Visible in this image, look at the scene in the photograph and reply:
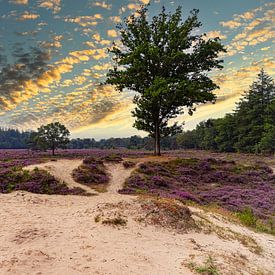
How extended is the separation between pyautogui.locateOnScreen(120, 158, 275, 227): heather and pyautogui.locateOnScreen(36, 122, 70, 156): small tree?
1982cm

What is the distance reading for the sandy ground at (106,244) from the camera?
352 inches

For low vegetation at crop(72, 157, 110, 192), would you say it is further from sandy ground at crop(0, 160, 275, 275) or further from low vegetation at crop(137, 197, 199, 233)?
low vegetation at crop(137, 197, 199, 233)

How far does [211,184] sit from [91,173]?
11541 millimetres

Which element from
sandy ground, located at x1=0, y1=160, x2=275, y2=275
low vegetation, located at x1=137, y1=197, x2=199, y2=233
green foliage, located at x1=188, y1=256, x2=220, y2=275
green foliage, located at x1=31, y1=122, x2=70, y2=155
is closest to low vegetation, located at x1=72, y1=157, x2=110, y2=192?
sandy ground, located at x1=0, y1=160, x2=275, y2=275

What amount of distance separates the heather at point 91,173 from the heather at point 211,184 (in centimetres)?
241

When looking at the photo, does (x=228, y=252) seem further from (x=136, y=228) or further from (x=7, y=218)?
(x=7, y=218)

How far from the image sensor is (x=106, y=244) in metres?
10.6

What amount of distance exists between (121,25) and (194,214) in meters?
28.5

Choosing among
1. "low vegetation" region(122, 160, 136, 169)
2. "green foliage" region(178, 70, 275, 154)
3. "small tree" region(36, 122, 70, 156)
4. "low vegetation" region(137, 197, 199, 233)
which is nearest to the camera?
"low vegetation" region(137, 197, 199, 233)

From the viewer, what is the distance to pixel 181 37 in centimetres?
3506

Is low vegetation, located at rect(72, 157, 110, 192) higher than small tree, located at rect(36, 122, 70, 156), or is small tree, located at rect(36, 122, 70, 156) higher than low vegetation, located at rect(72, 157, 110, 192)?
small tree, located at rect(36, 122, 70, 156)

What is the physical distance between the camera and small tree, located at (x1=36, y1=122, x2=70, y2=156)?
4503cm

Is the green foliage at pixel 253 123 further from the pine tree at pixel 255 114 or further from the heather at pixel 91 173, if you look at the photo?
the heather at pixel 91 173

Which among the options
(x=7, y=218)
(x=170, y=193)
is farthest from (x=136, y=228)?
(x=170, y=193)
